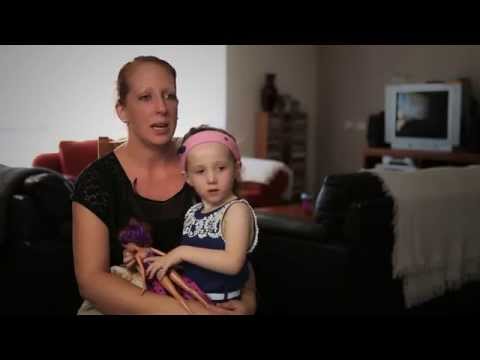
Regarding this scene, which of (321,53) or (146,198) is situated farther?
(321,53)

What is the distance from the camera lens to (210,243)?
846 millimetres

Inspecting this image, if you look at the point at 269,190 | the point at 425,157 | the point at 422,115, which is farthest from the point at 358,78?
the point at 269,190

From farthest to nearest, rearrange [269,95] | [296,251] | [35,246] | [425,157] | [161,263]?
1. [269,95]
2. [425,157]
3. [296,251]
4. [35,246]
5. [161,263]

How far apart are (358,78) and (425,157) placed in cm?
145

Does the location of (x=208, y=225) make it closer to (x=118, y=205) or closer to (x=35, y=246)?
(x=118, y=205)

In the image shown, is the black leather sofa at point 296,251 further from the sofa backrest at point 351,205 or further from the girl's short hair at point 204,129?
the girl's short hair at point 204,129

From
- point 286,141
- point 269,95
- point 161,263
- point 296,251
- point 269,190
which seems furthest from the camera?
point 286,141

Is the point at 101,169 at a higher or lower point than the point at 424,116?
lower

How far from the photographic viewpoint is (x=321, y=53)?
607cm

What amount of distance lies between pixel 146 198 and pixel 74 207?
0.11 m

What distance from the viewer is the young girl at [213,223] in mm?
829

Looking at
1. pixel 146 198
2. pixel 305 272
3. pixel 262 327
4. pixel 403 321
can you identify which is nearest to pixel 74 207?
pixel 146 198

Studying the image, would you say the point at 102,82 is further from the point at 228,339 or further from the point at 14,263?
the point at 14,263

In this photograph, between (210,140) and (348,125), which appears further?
(348,125)
